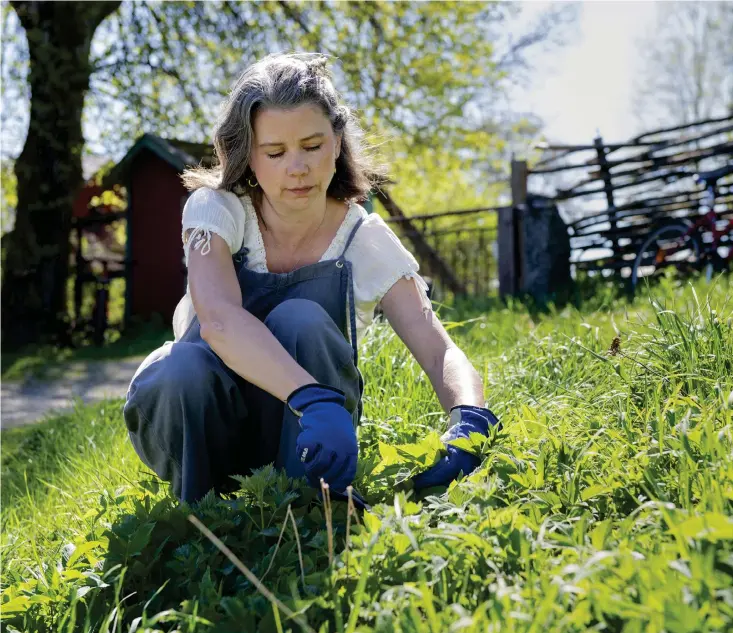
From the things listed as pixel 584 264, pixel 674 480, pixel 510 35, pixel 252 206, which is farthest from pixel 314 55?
pixel 510 35

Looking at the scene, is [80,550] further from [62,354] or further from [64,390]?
[62,354]

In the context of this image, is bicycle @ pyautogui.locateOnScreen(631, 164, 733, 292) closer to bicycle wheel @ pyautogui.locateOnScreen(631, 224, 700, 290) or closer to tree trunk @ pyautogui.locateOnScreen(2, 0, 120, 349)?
bicycle wheel @ pyautogui.locateOnScreen(631, 224, 700, 290)

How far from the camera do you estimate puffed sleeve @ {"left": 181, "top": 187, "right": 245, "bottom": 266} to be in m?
2.22

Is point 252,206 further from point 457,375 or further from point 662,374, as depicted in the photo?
point 662,374

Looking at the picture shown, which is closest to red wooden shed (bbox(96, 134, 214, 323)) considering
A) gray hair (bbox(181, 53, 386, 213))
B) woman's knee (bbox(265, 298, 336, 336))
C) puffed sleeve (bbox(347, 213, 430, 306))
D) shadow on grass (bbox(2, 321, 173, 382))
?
shadow on grass (bbox(2, 321, 173, 382))

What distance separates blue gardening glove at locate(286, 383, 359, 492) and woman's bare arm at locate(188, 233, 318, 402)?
2.3 inches

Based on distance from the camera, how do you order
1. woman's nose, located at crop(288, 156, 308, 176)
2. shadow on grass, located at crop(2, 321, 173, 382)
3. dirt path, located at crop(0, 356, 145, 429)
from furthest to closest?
shadow on grass, located at crop(2, 321, 173, 382) < dirt path, located at crop(0, 356, 145, 429) < woman's nose, located at crop(288, 156, 308, 176)

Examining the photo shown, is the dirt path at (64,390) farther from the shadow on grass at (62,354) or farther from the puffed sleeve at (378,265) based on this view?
the puffed sleeve at (378,265)

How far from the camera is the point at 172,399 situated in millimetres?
2031

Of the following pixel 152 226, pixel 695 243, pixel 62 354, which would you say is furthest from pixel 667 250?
pixel 152 226

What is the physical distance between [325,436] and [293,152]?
874 mm

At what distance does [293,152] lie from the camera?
2.23 meters

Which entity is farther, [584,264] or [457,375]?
[584,264]

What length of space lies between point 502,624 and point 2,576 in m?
1.28
